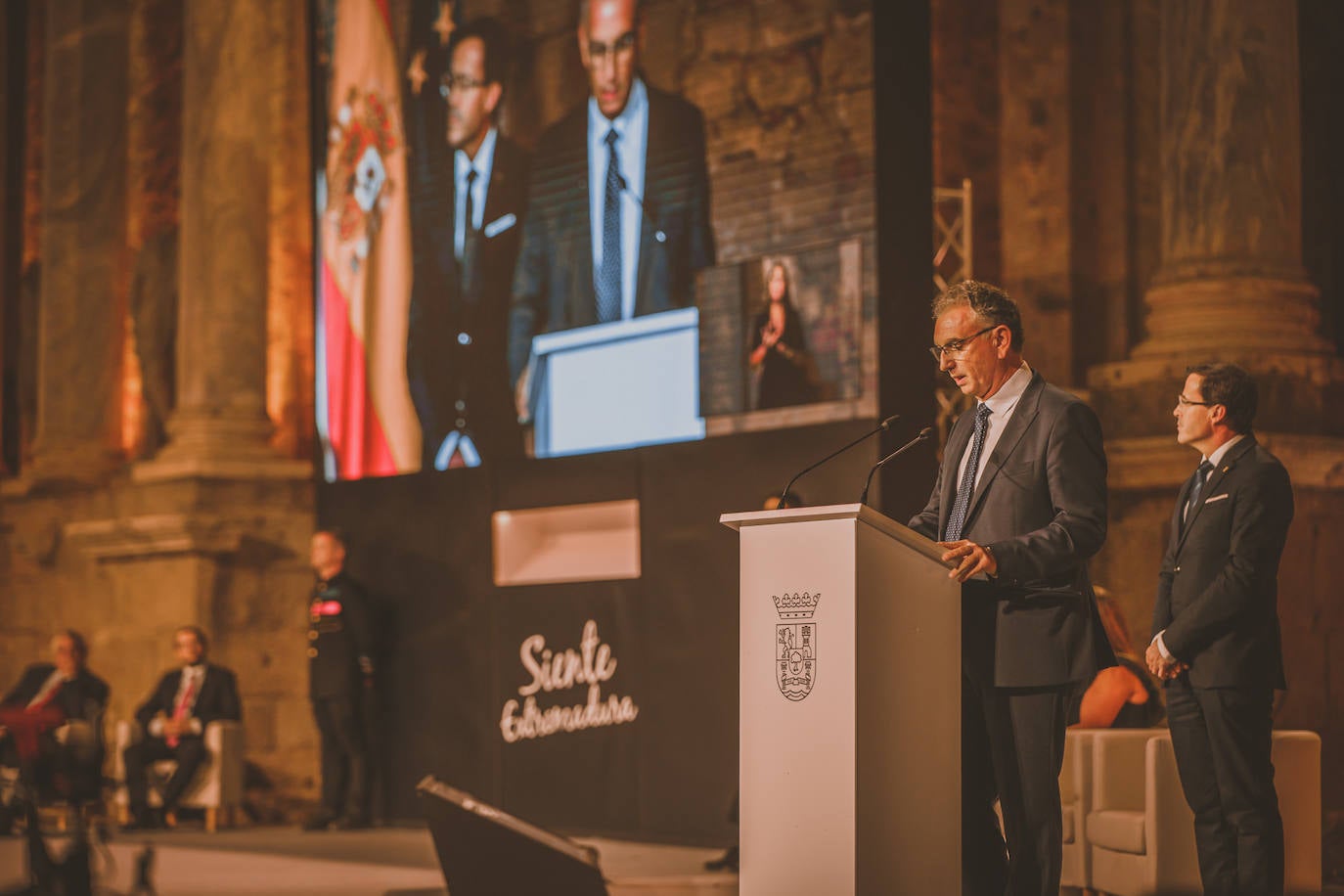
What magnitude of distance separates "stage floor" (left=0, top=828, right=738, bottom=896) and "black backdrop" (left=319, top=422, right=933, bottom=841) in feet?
1.11

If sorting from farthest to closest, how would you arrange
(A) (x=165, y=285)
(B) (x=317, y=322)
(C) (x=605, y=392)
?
(A) (x=165, y=285) → (B) (x=317, y=322) → (C) (x=605, y=392)

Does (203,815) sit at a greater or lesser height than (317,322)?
lesser

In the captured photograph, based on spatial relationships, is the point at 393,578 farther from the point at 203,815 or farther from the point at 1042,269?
the point at 1042,269

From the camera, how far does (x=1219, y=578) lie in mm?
4770

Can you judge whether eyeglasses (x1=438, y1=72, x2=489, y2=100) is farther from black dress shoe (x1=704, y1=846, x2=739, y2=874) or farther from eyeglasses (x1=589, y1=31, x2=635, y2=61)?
black dress shoe (x1=704, y1=846, x2=739, y2=874)

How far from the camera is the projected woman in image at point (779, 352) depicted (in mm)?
7781

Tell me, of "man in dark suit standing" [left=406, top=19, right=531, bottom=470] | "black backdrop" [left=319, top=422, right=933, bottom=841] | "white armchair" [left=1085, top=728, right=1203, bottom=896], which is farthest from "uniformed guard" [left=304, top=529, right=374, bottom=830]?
"white armchair" [left=1085, top=728, right=1203, bottom=896]

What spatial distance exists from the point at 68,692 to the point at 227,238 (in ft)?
9.76

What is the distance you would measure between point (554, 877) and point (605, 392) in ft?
13.5

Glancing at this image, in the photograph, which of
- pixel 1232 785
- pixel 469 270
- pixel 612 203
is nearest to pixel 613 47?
pixel 612 203

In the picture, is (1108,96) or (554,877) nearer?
(554,877)

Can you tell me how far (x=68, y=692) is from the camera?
9938 millimetres

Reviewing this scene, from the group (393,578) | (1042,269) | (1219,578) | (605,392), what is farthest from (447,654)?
(1219,578)

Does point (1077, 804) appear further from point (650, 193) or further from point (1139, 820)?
point (650, 193)
